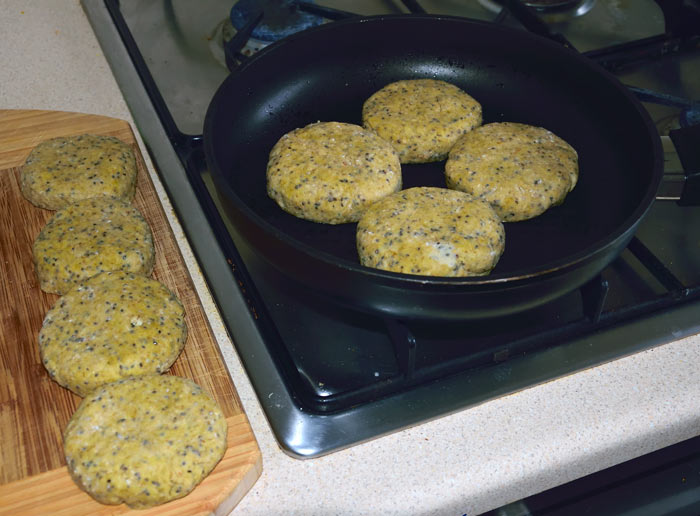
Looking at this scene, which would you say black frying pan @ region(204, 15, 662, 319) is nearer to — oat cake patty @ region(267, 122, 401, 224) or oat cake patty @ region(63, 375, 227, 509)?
oat cake patty @ region(267, 122, 401, 224)

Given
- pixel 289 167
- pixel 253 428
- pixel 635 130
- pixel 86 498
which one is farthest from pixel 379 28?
pixel 86 498

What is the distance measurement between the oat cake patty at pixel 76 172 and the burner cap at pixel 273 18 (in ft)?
1.45

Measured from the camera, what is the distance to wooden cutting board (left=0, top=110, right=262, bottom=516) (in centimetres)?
80

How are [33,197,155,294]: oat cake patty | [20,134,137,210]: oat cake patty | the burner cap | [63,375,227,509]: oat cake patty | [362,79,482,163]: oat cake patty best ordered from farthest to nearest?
the burner cap
[362,79,482,163]: oat cake patty
[20,134,137,210]: oat cake patty
[33,197,155,294]: oat cake patty
[63,375,227,509]: oat cake patty

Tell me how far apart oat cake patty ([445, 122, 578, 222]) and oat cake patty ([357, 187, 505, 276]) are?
6 cm

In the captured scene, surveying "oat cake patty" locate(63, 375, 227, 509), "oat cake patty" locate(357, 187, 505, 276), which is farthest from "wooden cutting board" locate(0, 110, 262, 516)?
"oat cake patty" locate(357, 187, 505, 276)

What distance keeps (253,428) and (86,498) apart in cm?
22

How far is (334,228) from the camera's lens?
1.12 m

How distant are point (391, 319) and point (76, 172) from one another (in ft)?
1.94

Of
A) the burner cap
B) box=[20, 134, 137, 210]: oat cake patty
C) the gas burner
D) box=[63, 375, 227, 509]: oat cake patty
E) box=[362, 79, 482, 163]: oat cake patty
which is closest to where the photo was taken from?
box=[63, 375, 227, 509]: oat cake patty

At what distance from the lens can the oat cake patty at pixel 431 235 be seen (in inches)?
38.1

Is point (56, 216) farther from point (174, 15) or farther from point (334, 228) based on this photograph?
point (174, 15)

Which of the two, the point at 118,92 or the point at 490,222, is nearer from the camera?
the point at 490,222

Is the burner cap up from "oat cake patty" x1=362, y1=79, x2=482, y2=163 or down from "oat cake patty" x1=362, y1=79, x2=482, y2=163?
up
